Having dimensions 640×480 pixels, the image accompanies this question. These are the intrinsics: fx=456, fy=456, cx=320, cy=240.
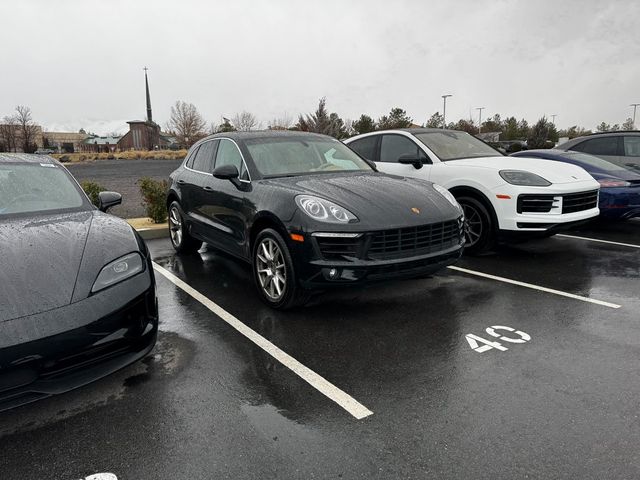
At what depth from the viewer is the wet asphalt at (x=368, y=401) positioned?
2238 mm

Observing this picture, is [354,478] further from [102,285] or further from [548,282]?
[548,282]

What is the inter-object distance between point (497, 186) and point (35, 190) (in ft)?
16.5

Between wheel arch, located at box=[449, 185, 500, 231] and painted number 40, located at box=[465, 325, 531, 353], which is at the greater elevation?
wheel arch, located at box=[449, 185, 500, 231]

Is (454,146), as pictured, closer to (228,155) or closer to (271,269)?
(228,155)

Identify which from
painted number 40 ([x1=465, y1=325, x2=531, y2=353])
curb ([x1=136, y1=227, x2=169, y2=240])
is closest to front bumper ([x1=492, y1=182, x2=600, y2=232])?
painted number 40 ([x1=465, y1=325, x2=531, y2=353])

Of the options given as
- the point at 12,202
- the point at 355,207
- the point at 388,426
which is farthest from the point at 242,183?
the point at 388,426

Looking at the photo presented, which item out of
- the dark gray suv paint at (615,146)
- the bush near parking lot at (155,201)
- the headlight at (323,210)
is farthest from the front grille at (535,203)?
the bush near parking lot at (155,201)

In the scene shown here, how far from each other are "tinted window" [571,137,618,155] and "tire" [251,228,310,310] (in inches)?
300

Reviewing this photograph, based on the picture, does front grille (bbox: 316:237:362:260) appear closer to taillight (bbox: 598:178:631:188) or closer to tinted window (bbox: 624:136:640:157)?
taillight (bbox: 598:178:631:188)

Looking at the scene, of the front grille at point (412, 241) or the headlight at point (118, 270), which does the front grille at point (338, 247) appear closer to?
the front grille at point (412, 241)

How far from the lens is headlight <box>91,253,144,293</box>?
275 centimetres

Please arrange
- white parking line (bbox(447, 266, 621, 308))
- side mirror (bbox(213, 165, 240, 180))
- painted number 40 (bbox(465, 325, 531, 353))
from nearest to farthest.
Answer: painted number 40 (bbox(465, 325, 531, 353)) < white parking line (bbox(447, 266, 621, 308)) < side mirror (bbox(213, 165, 240, 180))

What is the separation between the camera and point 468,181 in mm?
6020

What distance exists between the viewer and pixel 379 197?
13.8ft
